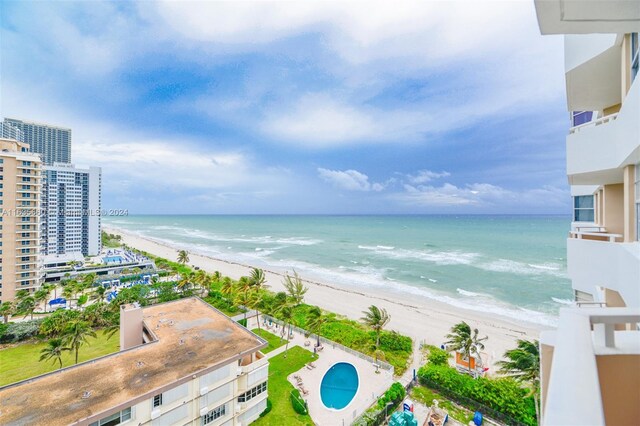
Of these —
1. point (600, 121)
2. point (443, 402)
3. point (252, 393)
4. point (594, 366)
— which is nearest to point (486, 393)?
point (443, 402)

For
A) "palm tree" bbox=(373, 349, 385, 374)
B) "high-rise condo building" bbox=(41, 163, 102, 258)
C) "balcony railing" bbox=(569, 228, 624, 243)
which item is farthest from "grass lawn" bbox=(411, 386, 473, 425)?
"high-rise condo building" bbox=(41, 163, 102, 258)

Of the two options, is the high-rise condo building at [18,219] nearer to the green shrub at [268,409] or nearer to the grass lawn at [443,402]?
the green shrub at [268,409]

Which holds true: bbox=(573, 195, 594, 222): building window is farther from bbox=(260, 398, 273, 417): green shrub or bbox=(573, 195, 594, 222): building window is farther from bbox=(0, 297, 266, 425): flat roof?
bbox=(260, 398, 273, 417): green shrub

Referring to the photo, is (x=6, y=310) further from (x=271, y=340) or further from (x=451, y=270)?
(x=451, y=270)

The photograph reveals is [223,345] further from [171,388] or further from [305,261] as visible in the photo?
[305,261]

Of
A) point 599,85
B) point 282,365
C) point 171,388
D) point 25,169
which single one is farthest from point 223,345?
point 25,169
